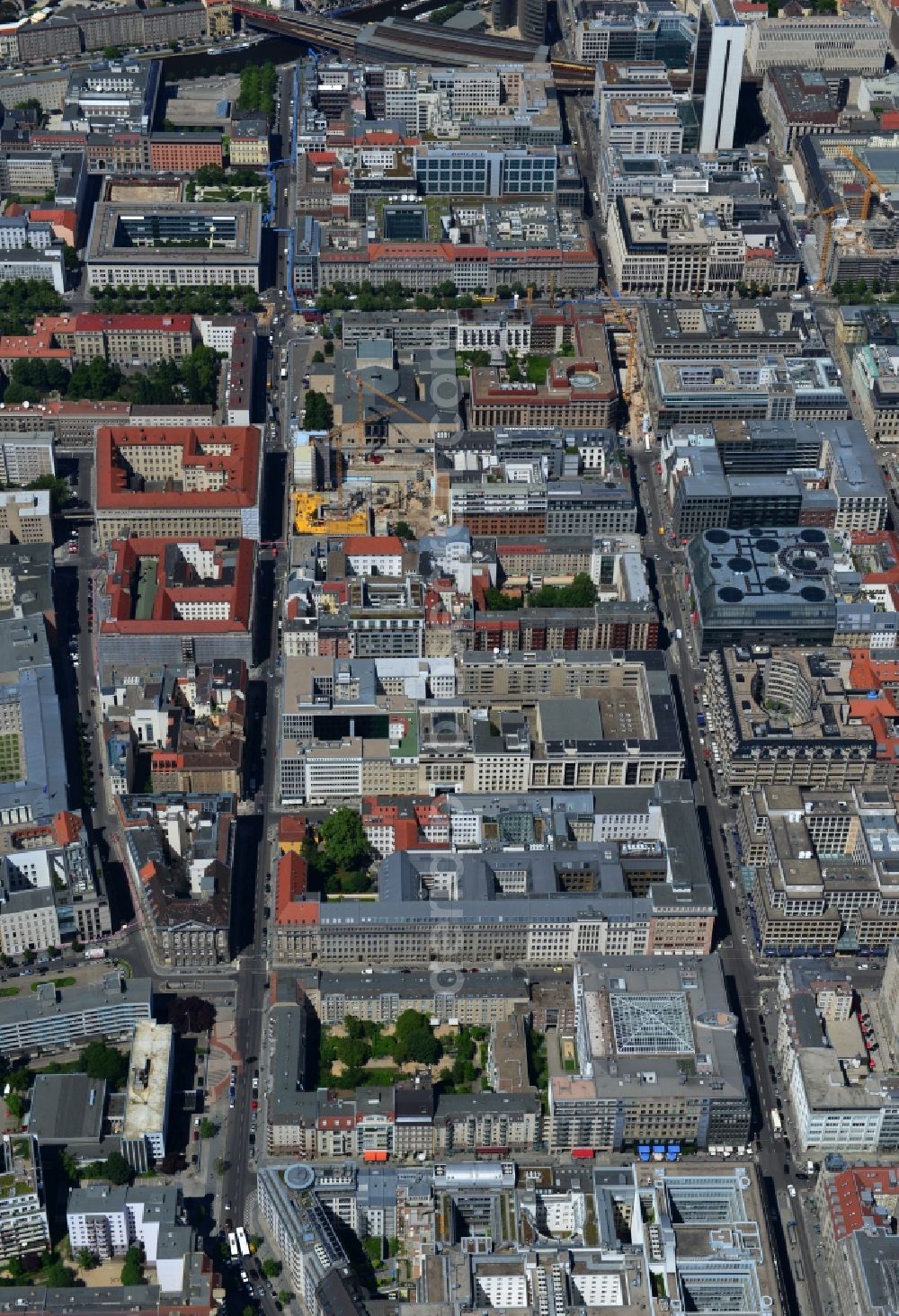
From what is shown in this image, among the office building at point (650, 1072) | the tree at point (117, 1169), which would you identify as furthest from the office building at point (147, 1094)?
the office building at point (650, 1072)

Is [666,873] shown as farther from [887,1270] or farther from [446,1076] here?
[887,1270]

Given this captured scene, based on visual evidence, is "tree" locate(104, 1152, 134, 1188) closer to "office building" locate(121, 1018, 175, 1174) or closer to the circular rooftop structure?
"office building" locate(121, 1018, 175, 1174)

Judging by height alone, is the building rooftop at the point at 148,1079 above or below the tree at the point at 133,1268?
above

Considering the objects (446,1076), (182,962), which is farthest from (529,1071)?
(182,962)

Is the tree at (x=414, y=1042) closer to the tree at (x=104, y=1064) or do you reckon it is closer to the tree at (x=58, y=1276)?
the tree at (x=104, y=1064)

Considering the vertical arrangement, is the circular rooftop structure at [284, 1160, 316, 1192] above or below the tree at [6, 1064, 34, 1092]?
below

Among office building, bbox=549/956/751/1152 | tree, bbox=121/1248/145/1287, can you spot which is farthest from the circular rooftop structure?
office building, bbox=549/956/751/1152
